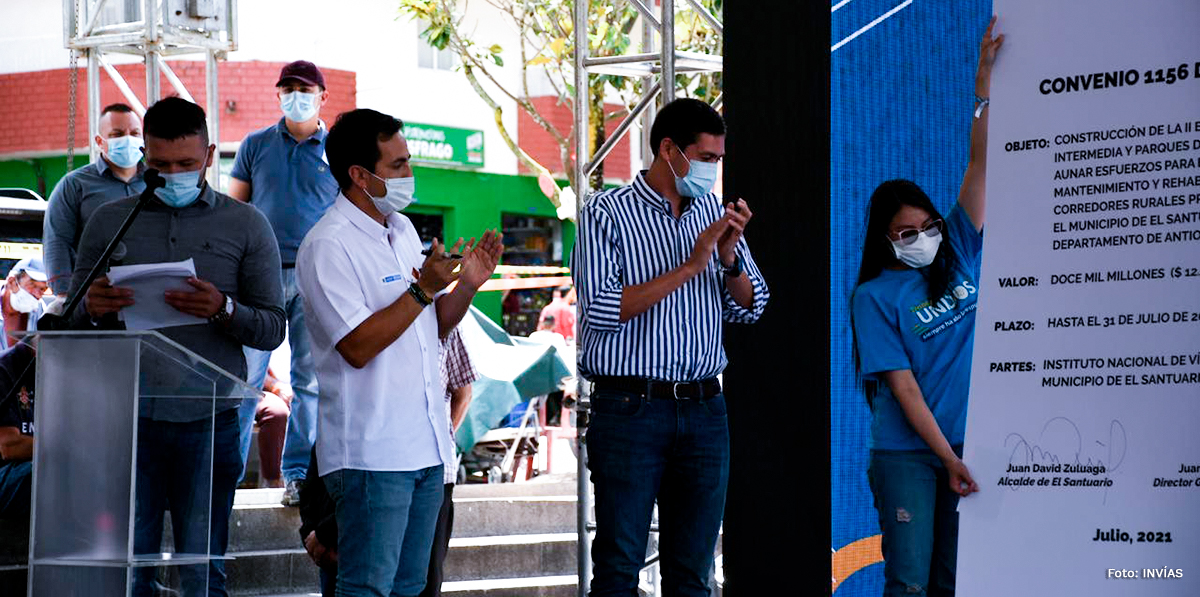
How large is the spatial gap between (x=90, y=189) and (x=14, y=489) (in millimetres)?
1215

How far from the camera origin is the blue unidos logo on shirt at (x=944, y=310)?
12.5 ft

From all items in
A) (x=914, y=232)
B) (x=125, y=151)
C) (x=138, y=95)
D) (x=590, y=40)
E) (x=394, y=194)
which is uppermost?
(x=138, y=95)

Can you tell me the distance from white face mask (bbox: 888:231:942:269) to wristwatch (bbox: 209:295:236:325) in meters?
2.11

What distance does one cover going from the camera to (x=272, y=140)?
6461mm

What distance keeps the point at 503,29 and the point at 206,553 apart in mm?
19503

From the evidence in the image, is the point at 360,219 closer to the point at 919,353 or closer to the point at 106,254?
the point at 106,254

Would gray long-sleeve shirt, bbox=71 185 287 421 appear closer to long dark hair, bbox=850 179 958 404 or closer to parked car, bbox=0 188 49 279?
long dark hair, bbox=850 179 958 404

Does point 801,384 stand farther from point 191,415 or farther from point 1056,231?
point 191,415

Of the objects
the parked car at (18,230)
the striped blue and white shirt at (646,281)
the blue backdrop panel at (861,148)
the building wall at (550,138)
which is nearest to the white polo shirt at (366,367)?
the striped blue and white shirt at (646,281)

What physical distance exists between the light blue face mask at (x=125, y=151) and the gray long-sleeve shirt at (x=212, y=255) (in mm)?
1241

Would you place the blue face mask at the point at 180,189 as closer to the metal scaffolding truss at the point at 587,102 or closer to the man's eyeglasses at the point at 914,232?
the metal scaffolding truss at the point at 587,102

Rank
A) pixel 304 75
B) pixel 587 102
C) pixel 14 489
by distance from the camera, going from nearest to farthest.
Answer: pixel 14 489
pixel 304 75
pixel 587 102

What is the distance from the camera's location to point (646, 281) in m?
4.57
